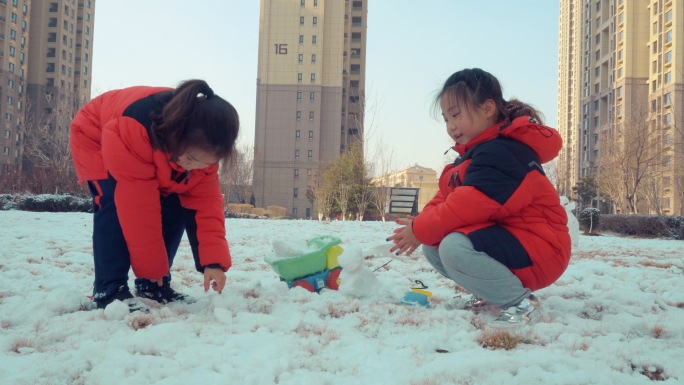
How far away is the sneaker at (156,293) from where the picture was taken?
247 centimetres

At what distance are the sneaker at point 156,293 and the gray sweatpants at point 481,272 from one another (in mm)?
1232

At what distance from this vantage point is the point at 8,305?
7.17 ft

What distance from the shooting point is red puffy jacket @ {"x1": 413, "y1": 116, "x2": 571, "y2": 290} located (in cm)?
205

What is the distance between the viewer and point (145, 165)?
7.05ft

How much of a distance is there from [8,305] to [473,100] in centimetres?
213

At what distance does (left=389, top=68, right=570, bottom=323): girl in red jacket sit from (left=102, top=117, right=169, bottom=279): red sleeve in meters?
1.06

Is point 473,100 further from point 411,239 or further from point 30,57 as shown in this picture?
point 30,57

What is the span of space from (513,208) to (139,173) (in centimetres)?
150

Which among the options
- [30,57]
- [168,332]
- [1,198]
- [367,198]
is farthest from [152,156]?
[30,57]

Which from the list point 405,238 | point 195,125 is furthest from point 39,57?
point 405,238

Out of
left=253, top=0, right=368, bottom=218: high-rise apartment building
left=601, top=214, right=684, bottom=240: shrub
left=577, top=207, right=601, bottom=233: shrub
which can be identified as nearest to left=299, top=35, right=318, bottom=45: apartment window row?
left=253, top=0, right=368, bottom=218: high-rise apartment building

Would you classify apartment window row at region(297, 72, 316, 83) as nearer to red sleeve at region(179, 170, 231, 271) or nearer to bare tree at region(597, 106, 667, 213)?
bare tree at region(597, 106, 667, 213)

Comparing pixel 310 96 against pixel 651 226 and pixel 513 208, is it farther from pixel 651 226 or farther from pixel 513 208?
pixel 513 208

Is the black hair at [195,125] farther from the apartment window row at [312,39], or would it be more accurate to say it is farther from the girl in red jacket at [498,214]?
the apartment window row at [312,39]
